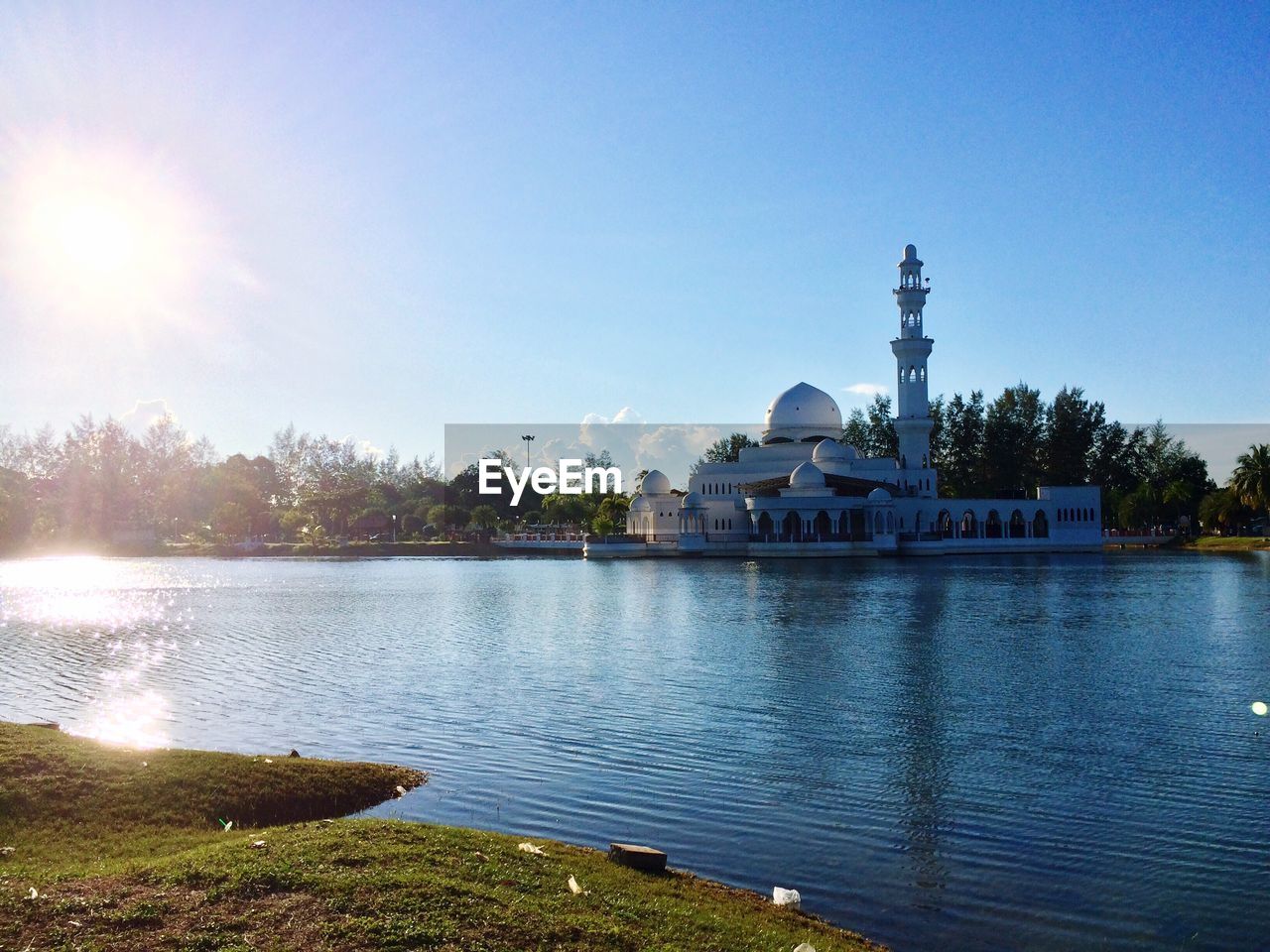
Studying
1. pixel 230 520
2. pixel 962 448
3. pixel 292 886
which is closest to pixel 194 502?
pixel 230 520

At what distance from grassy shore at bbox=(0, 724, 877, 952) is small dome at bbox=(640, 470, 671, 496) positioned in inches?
3708

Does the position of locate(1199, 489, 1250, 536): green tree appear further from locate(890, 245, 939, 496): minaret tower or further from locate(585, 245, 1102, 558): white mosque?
locate(890, 245, 939, 496): minaret tower

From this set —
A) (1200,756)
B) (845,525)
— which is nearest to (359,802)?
(1200,756)

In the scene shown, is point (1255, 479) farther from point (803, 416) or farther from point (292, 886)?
point (292, 886)

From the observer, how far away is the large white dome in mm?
105312

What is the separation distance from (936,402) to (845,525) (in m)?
32.2

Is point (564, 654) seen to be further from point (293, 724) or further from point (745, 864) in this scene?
point (745, 864)

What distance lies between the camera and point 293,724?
19656mm

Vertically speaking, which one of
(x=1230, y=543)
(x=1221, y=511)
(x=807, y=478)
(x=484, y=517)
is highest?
(x=807, y=478)

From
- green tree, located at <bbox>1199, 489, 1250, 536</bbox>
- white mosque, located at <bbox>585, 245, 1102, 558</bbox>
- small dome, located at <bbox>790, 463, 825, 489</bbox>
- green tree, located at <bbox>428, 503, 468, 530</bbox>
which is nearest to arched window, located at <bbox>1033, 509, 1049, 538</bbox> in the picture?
white mosque, located at <bbox>585, 245, 1102, 558</bbox>

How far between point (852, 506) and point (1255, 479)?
3385cm

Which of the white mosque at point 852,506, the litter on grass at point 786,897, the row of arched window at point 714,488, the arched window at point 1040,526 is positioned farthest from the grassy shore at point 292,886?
the arched window at point 1040,526

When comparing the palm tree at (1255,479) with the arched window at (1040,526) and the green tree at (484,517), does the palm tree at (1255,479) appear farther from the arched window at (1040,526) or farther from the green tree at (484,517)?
the green tree at (484,517)

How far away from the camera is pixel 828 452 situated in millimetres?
98562
